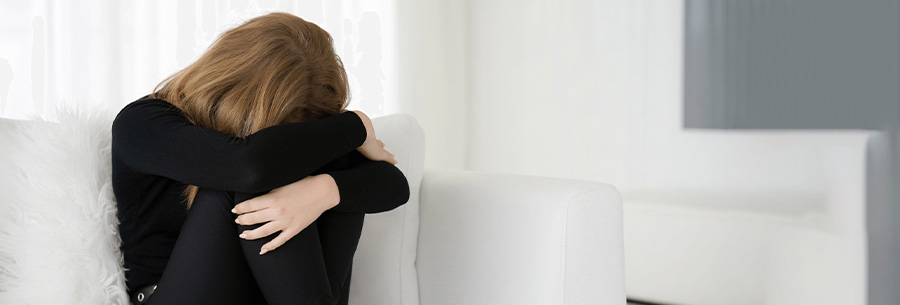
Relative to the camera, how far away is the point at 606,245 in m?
1.30

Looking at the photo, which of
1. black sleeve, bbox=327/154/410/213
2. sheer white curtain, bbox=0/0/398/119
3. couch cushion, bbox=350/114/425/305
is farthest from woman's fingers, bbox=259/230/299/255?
sheer white curtain, bbox=0/0/398/119

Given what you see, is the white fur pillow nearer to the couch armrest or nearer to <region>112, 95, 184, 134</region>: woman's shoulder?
<region>112, 95, 184, 134</region>: woman's shoulder

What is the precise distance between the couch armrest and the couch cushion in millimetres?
42

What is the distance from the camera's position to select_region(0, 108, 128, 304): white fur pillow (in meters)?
1.09

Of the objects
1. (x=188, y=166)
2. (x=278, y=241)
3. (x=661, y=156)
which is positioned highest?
(x=188, y=166)

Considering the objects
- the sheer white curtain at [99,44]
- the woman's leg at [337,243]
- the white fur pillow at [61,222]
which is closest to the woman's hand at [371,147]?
the woman's leg at [337,243]

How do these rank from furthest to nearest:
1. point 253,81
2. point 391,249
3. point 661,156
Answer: point 661,156
point 391,249
point 253,81

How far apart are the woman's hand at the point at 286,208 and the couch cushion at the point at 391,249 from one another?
0.93 feet

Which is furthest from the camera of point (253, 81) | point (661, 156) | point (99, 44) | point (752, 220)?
point (661, 156)

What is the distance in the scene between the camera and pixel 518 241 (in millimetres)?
1338

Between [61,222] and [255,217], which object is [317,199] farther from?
[61,222]

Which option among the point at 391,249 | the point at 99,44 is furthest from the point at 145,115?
the point at 99,44

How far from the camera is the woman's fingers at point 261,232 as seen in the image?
1066 millimetres

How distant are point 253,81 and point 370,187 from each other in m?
0.26
